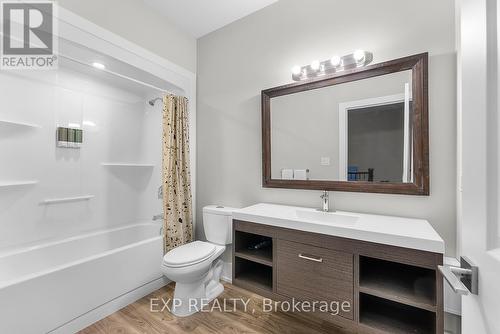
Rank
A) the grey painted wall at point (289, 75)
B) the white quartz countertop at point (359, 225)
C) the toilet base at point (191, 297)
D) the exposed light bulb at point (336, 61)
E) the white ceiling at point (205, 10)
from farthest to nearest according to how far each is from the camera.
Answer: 1. the white ceiling at point (205, 10)
2. the toilet base at point (191, 297)
3. the exposed light bulb at point (336, 61)
4. the grey painted wall at point (289, 75)
5. the white quartz countertop at point (359, 225)

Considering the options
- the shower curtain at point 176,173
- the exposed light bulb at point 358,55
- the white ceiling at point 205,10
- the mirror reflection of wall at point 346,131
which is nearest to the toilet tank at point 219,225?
the shower curtain at point 176,173

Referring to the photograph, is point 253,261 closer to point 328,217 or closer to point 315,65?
point 328,217

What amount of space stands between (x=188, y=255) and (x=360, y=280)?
1.28m

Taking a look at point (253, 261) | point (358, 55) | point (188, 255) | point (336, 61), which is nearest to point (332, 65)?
point (336, 61)

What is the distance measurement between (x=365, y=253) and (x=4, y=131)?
2952 mm

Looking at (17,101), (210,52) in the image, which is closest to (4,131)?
(17,101)

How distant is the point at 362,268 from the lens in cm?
142

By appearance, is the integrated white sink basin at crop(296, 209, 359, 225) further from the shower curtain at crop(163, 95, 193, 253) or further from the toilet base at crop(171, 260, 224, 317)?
the shower curtain at crop(163, 95, 193, 253)

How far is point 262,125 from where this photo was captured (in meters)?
2.23

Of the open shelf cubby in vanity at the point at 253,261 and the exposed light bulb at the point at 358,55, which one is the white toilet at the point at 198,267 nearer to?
the open shelf cubby in vanity at the point at 253,261

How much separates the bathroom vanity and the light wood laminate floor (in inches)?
12.2

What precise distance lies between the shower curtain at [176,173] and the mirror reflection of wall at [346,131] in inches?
38.6

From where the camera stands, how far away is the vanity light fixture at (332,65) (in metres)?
1.70

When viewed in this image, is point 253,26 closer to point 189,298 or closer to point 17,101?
point 17,101
